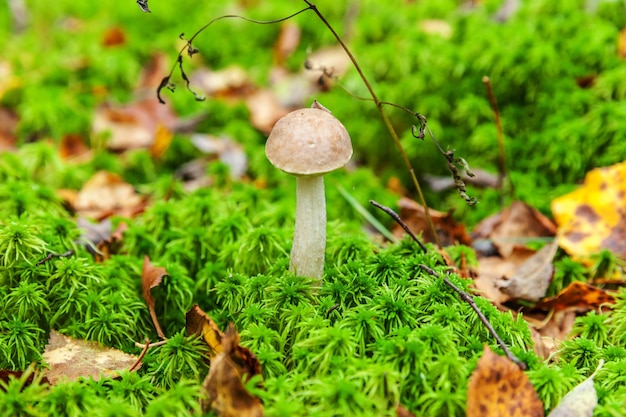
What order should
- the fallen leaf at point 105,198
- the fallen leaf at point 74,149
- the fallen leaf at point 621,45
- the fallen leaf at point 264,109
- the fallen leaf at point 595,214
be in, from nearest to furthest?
1. the fallen leaf at point 595,214
2. the fallen leaf at point 105,198
3. the fallen leaf at point 621,45
4. the fallen leaf at point 74,149
5. the fallen leaf at point 264,109

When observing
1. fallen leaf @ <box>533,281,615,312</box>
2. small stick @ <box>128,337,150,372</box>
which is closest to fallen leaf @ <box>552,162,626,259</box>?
fallen leaf @ <box>533,281,615,312</box>

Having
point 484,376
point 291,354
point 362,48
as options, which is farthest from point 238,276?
point 362,48

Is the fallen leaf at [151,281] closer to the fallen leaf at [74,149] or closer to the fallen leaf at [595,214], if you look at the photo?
the fallen leaf at [74,149]

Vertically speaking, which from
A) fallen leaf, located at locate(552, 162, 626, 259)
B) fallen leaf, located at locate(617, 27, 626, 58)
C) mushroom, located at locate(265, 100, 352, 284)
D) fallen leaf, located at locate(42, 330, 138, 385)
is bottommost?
fallen leaf, located at locate(42, 330, 138, 385)

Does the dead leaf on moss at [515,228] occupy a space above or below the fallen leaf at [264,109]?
below

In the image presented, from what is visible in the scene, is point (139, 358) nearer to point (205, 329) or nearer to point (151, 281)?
point (205, 329)

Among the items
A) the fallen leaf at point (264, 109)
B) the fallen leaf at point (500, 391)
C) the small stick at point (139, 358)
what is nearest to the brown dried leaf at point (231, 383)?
the small stick at point (139, 358)

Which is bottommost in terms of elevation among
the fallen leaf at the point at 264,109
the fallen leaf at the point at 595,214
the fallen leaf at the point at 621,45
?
the fallen leaf at the point at 595,214

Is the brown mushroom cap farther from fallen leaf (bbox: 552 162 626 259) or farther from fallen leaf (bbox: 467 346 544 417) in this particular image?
fallen leaf (bbox: 552 162 626 259)
